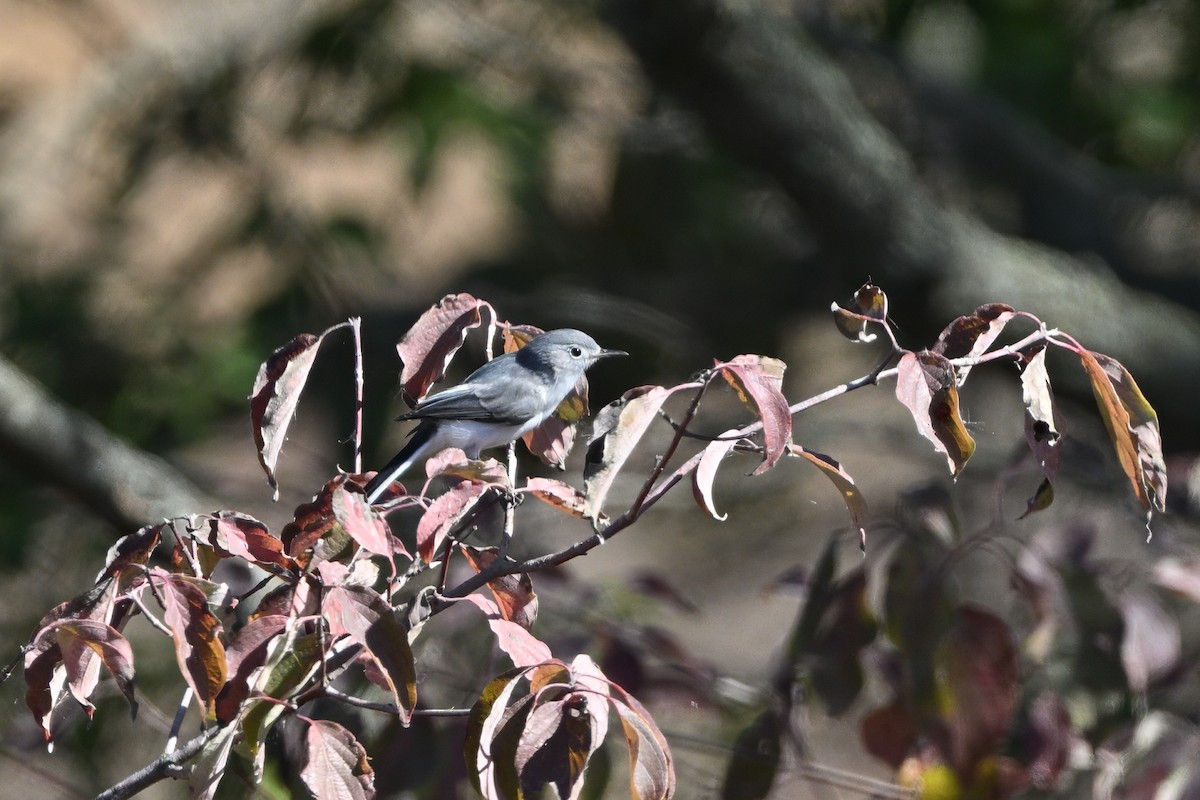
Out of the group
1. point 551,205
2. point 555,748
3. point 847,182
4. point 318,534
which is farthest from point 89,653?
point 551,205

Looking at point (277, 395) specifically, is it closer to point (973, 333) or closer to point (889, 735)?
point (973, 333)

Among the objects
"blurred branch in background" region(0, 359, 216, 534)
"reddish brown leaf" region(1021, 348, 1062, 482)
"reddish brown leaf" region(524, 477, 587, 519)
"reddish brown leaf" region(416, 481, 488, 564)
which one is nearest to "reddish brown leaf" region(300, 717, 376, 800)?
"reddish brown leaf" region(416, 481, 488, 564)

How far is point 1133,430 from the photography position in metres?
1.43

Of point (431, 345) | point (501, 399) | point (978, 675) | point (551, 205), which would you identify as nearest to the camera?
point (431, 345)

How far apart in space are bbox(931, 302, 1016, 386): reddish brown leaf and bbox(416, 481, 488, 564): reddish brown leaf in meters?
0.53

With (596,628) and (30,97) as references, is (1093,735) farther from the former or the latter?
(30,97)

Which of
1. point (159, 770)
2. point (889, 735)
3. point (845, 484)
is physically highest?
point (845, 484)

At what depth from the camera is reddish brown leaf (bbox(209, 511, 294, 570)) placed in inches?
52.7

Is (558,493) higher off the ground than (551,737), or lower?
higher

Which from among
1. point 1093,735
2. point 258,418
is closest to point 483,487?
point 258,418

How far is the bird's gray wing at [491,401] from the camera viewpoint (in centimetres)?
250

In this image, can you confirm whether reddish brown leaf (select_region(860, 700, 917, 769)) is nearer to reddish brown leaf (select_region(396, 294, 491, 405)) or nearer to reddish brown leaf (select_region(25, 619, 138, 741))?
reddish brown leaf (select_region(396, 294, 491, 405))

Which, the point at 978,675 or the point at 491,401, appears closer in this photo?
the point at 978,675

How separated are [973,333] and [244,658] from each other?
2.80ft
